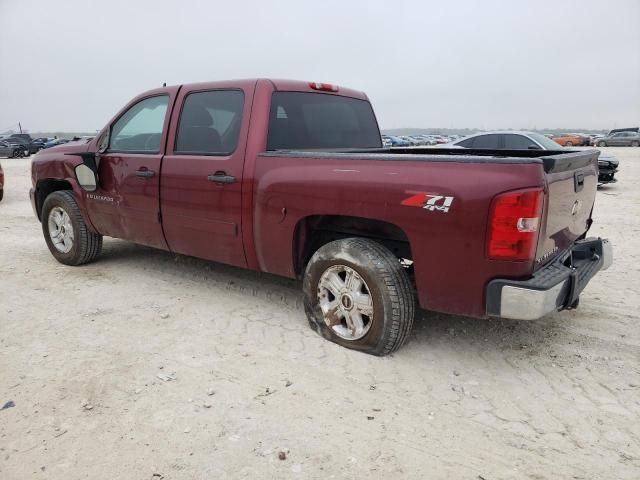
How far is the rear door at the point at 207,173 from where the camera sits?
12.7ft

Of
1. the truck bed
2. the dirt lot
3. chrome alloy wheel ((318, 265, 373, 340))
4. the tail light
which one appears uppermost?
the truck bed

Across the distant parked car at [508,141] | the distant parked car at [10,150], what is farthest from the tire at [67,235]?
the distant parked car at [10,150]

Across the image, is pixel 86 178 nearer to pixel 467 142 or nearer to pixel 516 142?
pixel 467 142

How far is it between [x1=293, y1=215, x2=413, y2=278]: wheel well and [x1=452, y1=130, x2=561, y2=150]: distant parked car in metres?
7.70

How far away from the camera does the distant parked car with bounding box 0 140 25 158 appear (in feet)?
104

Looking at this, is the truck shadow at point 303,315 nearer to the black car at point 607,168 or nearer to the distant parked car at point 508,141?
the distant parked car at point 508,141

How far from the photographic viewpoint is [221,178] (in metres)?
3.88

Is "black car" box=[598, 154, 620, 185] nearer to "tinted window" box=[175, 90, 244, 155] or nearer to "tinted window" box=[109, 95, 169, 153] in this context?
"tinted window" box=[175, 90, 244, 155]

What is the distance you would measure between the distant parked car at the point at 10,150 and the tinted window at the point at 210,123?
110 ft

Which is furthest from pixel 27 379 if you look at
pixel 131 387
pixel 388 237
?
pixel 388 237

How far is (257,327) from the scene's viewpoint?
3.90m

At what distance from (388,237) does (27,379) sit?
248 cm

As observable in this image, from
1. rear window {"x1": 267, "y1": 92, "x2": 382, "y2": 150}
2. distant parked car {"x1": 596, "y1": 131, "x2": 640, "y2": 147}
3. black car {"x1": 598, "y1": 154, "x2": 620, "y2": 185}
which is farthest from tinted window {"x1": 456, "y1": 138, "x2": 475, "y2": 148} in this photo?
distant parked car {"x1": 596, "y1": 131, "x2": 640, "y2": 147}

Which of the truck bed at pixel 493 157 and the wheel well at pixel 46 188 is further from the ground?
Answer: the truck bed at pixel 493 157
